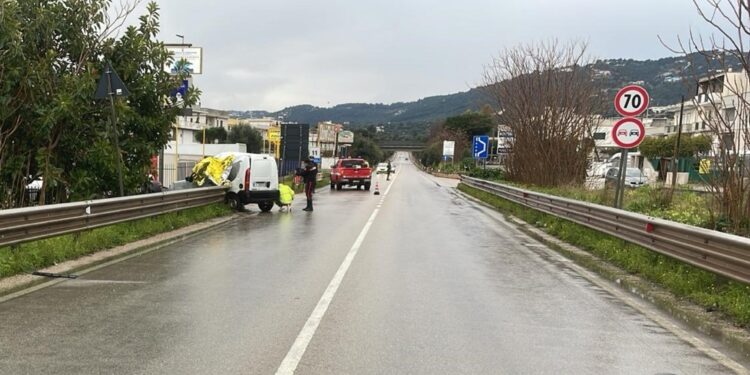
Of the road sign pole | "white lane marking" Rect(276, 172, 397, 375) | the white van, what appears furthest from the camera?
the white van

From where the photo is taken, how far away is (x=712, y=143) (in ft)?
33.8

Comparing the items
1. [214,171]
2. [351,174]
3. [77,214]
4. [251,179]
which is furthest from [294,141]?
[77,214]

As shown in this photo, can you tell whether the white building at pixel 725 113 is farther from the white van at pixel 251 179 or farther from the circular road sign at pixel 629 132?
the white van at pixel 251 179

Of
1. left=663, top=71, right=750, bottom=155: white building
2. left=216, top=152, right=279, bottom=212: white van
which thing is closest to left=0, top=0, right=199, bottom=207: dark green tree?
left=216, top=152, right=279, bottom=212: white van

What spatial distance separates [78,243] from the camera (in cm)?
1015

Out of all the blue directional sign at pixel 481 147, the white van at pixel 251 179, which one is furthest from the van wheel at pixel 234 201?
the blue directional sign at pixel 481 147

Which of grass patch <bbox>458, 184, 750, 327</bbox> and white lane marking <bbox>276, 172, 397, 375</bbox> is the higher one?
grass patch <bbox>458, 184, 750, 327</bbox>

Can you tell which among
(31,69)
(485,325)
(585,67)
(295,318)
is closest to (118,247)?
(31,69)

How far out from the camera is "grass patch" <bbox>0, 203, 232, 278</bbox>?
333 inches

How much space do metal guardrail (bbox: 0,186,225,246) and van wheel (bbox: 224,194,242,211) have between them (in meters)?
3.50

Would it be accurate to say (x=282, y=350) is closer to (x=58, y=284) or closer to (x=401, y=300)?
(x=401, y=300)

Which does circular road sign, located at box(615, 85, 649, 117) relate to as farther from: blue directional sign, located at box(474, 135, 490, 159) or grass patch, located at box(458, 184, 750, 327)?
blue directional sign, located at box(474, 135, 490, 159)

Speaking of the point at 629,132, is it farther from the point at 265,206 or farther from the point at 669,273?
the point at 265,206

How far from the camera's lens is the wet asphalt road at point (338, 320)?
507 centimetres
